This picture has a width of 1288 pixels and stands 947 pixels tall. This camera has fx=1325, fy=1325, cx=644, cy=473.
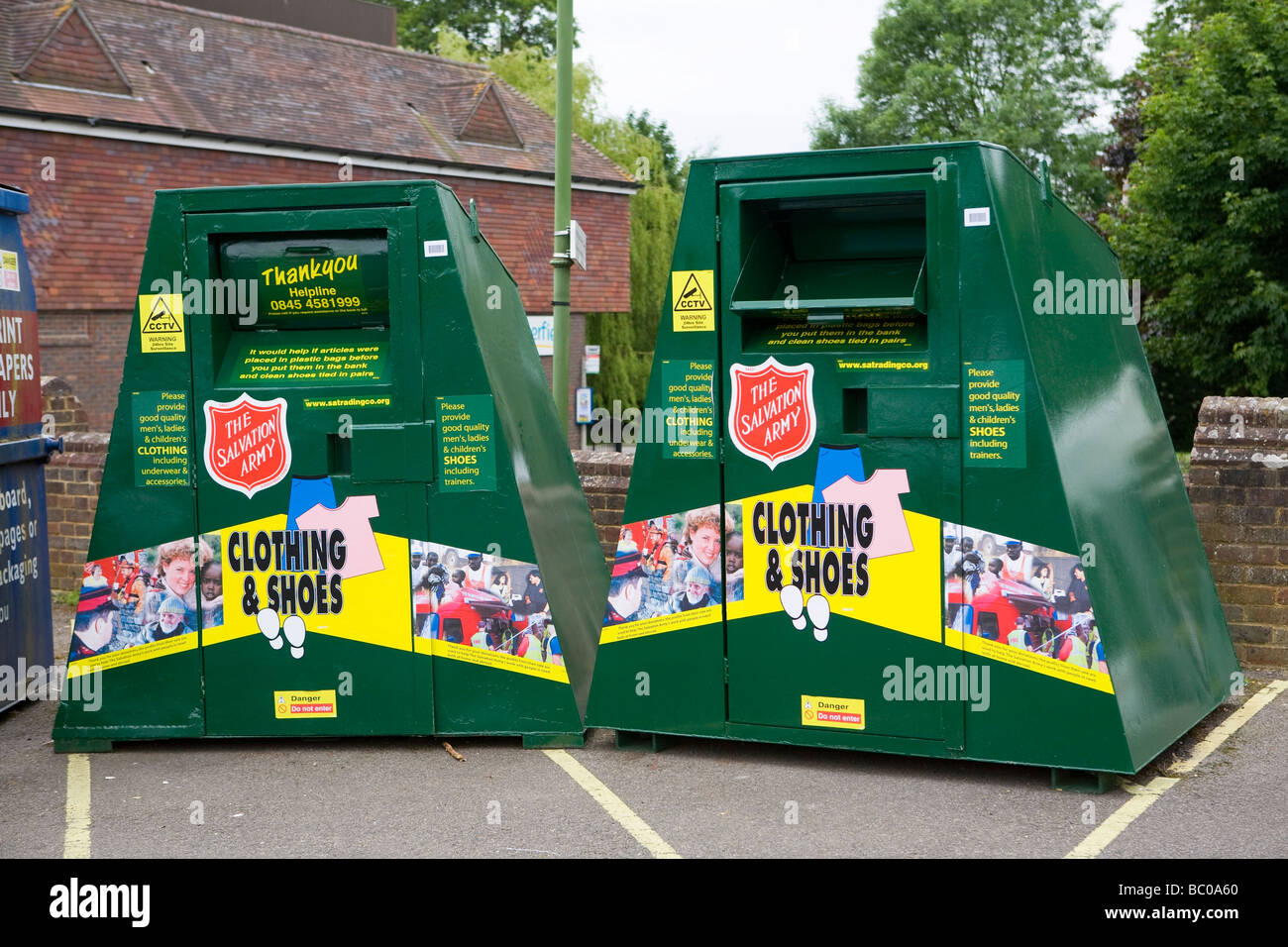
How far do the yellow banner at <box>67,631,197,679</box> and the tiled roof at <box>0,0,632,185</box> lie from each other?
1927cm

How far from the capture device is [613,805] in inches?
205

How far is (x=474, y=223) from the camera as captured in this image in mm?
6109

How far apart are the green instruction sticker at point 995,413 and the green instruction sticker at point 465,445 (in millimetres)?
2063

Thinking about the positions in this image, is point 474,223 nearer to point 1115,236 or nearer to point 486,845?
point 486,845

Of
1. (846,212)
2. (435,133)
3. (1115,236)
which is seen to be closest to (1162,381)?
(1115,236)

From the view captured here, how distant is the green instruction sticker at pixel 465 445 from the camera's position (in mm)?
5871

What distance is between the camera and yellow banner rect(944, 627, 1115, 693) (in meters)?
5.07

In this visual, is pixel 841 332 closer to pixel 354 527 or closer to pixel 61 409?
pixel 354 527

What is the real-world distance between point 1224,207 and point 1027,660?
17.7 metres
